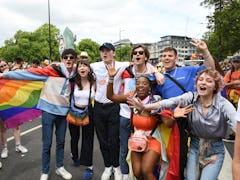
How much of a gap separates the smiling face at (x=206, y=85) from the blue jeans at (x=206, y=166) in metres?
0.54

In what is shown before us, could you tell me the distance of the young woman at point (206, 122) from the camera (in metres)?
2.95

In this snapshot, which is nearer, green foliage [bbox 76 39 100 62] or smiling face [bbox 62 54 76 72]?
smiling face [bbox 62 54 76 72]

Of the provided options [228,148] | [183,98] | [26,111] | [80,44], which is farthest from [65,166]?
[80,44]

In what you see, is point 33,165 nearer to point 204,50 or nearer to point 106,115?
point 106,115

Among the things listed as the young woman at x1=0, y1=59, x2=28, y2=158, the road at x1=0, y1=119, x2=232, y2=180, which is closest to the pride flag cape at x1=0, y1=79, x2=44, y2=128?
the young woman at x1=0, y1=59, x2=28, y2=158

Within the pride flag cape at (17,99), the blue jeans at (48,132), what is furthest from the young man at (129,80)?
the pride flag cape at (17,99)

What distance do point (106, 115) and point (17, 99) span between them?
1.92 m

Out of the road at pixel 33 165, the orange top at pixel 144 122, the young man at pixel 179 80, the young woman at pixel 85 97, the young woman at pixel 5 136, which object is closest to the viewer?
the young man at pixel 179 80

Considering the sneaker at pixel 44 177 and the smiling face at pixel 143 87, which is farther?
the sneaker at pixel 44 177

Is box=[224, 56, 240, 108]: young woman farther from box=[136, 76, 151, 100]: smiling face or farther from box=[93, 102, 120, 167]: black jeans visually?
box=[136, 76, 151, 100]: smiling face

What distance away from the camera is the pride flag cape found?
5.17 m

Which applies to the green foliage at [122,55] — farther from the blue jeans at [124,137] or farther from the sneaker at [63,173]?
the blue jeans at [124,137]

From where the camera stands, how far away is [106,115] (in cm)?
439

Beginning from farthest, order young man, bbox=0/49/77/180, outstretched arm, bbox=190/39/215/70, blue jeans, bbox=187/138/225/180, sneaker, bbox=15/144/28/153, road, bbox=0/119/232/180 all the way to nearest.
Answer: sneaker, bbox=15/144/28/153 < road, bbox=0/119/232/180 < young man, bbox=0/49/77/180 < outstretched arm, bbox=190/39/215/70 < blue jeans, bbox=187/138/225/180
